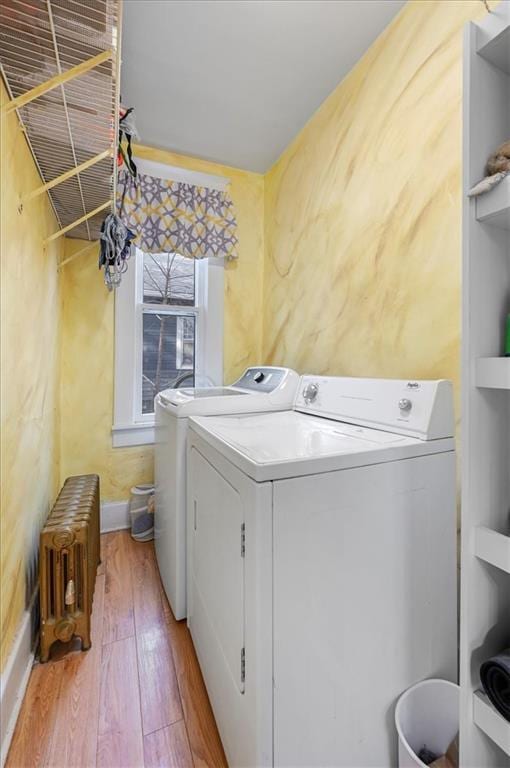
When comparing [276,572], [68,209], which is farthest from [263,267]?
[276,572]

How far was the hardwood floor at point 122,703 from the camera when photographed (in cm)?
111

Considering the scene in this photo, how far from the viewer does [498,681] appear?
78 centimetres

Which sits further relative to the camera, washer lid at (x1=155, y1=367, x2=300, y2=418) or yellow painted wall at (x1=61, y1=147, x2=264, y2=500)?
yellow painted wall at (x1=61, y1=147, x2=264, y2=500)

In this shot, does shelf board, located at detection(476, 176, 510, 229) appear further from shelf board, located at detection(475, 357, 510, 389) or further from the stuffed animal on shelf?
shelf board, located at detection(475, 357, 510, 389)

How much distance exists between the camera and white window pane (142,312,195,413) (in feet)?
8.83

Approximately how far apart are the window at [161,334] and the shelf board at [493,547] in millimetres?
2170

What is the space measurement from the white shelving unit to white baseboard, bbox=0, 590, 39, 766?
132cm

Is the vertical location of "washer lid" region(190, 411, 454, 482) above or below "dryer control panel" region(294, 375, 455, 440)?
below

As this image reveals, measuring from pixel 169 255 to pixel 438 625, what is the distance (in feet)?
8.92

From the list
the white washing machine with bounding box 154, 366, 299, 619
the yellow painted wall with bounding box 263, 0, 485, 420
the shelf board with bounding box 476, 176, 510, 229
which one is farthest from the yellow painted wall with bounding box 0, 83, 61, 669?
the yellow painted wall with bounding box 263, 0, 485, 420

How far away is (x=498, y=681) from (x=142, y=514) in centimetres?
217

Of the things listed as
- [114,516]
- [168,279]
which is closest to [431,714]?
[114,516]

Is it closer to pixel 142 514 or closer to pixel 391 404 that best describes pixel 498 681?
pixel 391 404

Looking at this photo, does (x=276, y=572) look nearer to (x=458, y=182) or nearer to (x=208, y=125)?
(x=458, y=182)
